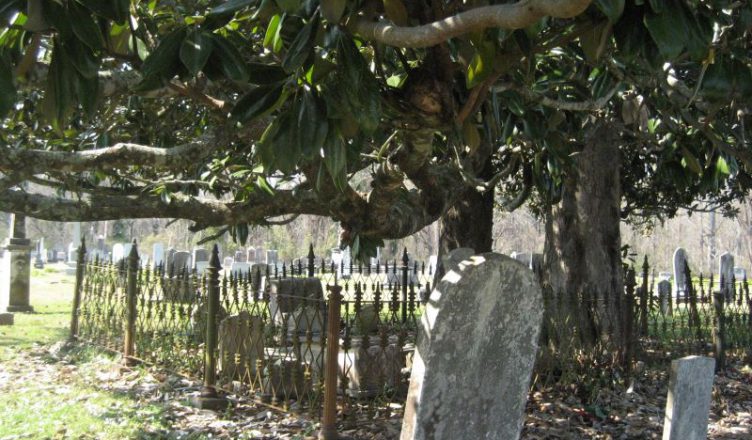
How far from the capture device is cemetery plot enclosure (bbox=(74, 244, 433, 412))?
675 cm

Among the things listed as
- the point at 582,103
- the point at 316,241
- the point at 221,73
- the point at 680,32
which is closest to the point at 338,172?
the point at 221,73

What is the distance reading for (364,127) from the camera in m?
2.54

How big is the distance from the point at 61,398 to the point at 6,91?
19.6ft

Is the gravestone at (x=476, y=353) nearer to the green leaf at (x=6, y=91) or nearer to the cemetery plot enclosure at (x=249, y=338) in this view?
the cemetery plot enclosure at (x=249, y=338)

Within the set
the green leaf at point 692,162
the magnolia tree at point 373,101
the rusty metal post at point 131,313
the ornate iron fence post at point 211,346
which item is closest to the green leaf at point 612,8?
the magnolia tree at point 373,101

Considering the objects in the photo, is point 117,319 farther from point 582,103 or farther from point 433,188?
point 582,103

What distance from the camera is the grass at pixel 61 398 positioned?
20.2ft

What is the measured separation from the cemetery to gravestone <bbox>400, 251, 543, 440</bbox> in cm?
2

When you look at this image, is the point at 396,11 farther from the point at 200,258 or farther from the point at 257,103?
the point at 200,258

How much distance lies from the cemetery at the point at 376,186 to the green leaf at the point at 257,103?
0.01 metres

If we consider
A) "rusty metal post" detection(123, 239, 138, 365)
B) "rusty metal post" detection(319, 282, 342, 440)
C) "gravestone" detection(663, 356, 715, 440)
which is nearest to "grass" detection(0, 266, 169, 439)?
"rusty metal post" detection(123, 239, 138, 365)

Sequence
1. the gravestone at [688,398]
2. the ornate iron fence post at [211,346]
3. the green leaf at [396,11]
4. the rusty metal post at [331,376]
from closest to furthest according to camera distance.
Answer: the green leaf at [396,11] < the gravestone at [688,398] < the rusty metal post at [331,376] < the ornate iron fence post at [211,346]

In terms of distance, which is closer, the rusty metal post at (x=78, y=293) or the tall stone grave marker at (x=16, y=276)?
the rusty metal post at (x=78, y=293)

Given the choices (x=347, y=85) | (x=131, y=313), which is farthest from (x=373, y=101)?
(x=131, y=313)
